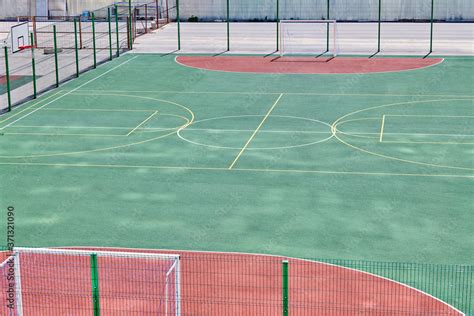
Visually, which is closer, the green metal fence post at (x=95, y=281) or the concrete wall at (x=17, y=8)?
the green metal fence post at (x=95, y=281)

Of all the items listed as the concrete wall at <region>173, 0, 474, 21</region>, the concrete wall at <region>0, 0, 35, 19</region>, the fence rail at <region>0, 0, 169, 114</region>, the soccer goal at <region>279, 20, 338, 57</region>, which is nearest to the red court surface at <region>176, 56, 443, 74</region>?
the soccer goal at <region>279, 20, 338, 57</region>

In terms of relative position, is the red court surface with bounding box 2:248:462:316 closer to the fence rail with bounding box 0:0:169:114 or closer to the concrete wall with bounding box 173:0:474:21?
the fence rail with bounding box 0:0:169:114

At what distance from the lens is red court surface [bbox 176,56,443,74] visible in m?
50.7

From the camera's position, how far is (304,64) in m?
53.0

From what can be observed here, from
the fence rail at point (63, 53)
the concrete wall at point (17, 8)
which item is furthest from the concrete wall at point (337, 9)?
the concrete wall at point (17, 8)

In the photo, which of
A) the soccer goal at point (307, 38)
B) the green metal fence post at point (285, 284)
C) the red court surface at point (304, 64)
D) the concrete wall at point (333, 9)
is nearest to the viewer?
the green metal fence post at point (285, 284)

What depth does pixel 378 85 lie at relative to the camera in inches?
1821

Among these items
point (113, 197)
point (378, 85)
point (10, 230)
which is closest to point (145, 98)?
point (378, 85)

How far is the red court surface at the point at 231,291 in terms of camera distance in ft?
67.1

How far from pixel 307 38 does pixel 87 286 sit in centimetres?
4676

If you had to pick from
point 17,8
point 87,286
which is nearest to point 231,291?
point 87,286

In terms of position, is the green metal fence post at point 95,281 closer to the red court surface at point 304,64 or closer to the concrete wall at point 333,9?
the red court surface at point 304,64

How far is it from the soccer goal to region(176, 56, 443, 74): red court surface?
90.9 inches

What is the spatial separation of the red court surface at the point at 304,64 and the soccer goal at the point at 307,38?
7.57 ft
